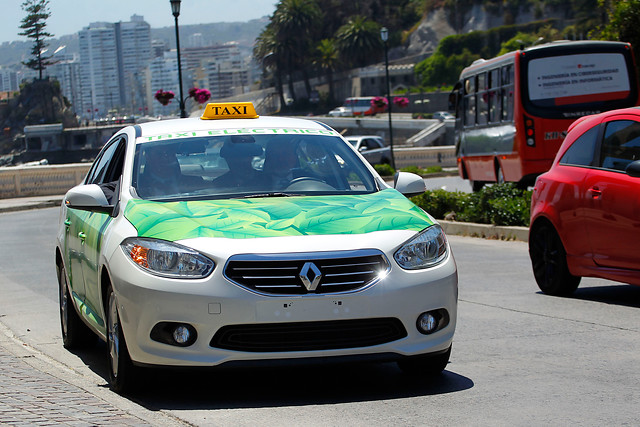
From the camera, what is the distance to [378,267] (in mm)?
5633

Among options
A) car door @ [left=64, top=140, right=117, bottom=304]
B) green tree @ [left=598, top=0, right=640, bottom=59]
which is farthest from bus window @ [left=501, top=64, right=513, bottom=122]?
car door @ [left=64, top=140, right=117, bottom=304]

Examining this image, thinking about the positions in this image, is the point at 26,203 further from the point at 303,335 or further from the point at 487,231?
the point at 303,335

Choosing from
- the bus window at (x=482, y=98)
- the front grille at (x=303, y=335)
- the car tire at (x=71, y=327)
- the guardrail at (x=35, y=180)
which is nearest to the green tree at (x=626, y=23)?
the bus window at (x=482, y=98)

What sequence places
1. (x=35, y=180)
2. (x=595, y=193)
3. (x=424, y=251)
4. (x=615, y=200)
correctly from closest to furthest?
(x=424, y=251), (x=615, y=200), (x=595, y=193), (x=35, y=180)

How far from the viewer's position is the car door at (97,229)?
6.46 metres

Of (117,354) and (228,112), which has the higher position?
(228,112)

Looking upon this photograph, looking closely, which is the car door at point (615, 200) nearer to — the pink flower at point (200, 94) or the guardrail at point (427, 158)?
the pink flower at point (200, 94)

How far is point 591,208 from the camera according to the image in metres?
9.29

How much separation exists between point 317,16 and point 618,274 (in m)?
161

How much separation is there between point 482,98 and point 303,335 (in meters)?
20.5

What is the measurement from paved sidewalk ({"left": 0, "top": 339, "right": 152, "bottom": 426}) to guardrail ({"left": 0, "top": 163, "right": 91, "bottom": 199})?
36.3m

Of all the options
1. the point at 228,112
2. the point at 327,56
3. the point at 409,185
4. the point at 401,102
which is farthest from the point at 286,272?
the point at 327,56

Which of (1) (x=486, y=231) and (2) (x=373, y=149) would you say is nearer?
(1) (x=486, y=231)

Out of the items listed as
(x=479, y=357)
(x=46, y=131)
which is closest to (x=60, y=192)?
(x=479, y=357)
